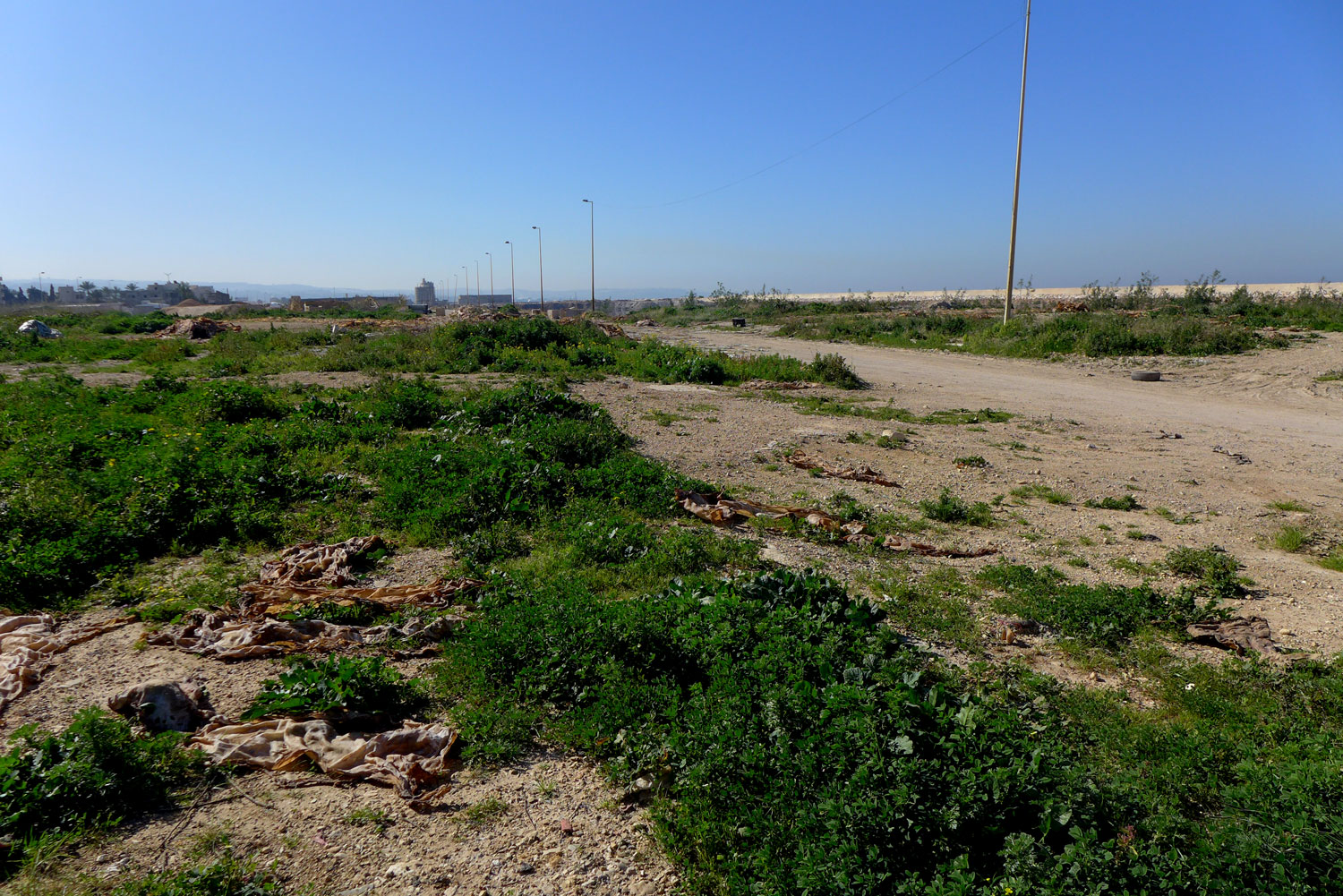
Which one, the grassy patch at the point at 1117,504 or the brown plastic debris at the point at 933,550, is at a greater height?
the grassy patch at the point at 1117,504

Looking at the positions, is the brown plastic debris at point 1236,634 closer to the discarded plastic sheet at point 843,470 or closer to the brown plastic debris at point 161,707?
the discarded plastic sheet at point 843,470

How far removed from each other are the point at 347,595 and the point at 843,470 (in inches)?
248

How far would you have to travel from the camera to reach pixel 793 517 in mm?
7711

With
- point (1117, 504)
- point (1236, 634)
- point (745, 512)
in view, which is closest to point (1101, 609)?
point (1236, 634)

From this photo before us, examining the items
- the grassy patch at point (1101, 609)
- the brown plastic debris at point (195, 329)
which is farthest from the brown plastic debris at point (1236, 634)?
the brown plastic debris at point (195, 329)

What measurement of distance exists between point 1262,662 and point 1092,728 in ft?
5.43

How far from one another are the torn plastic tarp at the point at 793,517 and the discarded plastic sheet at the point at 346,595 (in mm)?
2684

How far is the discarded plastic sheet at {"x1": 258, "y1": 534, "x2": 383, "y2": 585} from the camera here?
20.4 feet

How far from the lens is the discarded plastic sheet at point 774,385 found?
55.6 ft

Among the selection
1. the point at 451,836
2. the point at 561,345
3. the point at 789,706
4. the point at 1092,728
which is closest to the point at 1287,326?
the point at 561,345

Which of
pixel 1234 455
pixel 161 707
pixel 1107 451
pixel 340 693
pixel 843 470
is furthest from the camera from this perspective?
pixel 1107 451

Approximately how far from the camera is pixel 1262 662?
4742 millimetres

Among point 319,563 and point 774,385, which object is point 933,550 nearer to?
point 319,563

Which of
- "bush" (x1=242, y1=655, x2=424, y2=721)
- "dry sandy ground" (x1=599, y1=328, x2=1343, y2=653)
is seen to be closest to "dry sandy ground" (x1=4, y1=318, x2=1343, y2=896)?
"dry sandy ground" (x1=599, y1=328, x2=1343, y2=653)
